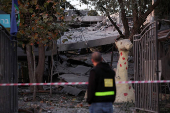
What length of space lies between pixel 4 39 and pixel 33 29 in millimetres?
3066

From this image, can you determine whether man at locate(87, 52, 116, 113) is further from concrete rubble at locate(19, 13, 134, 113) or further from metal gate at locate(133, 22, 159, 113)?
concrete rubble at locate(19, 13, 134, 113)

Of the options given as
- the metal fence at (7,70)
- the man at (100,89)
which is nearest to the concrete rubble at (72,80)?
the metal fence at (7,70)

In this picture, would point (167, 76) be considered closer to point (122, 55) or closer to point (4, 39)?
point (122, 55)

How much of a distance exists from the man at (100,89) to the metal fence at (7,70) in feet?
11.5

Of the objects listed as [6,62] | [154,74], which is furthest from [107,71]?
[6,62]

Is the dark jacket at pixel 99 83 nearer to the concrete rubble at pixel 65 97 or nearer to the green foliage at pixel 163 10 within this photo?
the concrete rubble at pixel 65 97

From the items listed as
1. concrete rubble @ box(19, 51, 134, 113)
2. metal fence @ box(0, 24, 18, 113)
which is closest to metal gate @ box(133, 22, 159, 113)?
concrete rubble @ box(19, 51, 134, 113)

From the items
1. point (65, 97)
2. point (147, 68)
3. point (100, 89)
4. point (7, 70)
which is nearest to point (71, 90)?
point (65, 97)

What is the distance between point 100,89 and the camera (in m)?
4.08

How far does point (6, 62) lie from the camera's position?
680cm

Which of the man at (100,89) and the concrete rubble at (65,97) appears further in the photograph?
the concrete rubble at (65,97)

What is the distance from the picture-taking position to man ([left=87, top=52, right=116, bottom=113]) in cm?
401

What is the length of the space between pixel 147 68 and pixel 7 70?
3.99 meters

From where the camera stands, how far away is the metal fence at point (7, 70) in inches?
263
